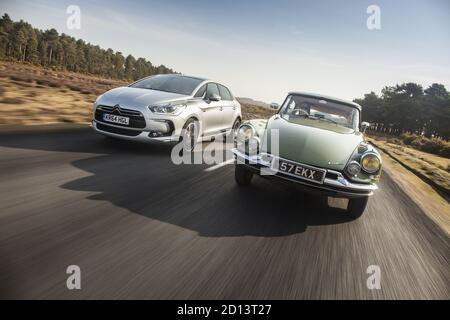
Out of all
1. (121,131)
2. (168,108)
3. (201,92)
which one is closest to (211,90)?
(201,92)

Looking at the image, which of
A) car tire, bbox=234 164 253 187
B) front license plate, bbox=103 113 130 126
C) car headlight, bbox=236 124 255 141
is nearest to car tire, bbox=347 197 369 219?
car tire, bbox=234 164 253 187

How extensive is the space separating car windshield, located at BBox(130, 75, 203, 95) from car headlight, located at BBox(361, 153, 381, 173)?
4.26 meters

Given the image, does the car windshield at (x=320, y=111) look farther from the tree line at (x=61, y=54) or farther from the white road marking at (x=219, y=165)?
the tree line at (x=61, y=54)

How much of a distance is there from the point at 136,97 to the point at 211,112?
1992mm

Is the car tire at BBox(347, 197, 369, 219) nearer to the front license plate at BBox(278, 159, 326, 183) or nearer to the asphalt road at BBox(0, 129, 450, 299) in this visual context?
the asphalt road at BBox(0, 129, 450, 299)

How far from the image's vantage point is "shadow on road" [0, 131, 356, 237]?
4098 mm

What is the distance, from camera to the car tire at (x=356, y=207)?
4.96 metres

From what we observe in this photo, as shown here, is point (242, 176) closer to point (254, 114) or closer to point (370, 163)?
point (370, 163)

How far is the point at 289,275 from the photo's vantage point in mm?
3125

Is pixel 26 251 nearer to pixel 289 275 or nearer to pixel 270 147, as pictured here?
pixel 289 275

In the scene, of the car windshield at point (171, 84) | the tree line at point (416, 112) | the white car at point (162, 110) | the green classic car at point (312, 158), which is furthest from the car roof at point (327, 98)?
the tree line at point (416, 112)

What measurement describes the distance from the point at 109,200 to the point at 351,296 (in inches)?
111

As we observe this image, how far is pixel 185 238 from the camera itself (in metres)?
3.54
